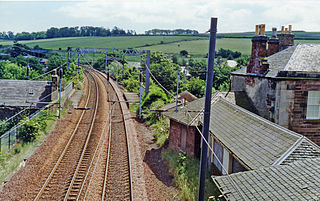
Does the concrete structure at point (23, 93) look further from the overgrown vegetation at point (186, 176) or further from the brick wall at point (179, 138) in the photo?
the overgrown vegetation at point (186, 176)

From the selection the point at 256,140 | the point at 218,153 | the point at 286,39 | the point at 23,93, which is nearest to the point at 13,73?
the point at 23,93

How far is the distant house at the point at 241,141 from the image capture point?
920cm

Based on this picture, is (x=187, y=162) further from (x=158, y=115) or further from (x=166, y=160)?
(x=158, y=115)

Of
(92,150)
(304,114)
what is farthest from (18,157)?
(304,114)

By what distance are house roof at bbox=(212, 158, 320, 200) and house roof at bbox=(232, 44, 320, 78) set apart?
7.42 m

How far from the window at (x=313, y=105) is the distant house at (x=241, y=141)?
3.73 meters

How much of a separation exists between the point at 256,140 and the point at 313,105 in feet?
20.2

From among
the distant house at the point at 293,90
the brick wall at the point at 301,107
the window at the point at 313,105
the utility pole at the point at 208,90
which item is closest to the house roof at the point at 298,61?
the distant house at the point at 293,90

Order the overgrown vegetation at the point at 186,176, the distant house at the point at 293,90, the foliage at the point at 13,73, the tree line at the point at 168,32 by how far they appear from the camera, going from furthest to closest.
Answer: the tree line at the point at 168,32 → the foliage at the point at 13,73 → the distant house at the point at 293,90 → the overgrown vegetation at the point at 186,176

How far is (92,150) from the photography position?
18328mm

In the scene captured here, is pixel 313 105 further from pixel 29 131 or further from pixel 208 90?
pixel 29 131

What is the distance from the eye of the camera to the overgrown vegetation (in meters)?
12.3

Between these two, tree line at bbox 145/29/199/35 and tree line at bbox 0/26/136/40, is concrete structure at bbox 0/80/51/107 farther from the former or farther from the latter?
tree line at bbox 0/26/136/40

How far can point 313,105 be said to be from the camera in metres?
15.0
